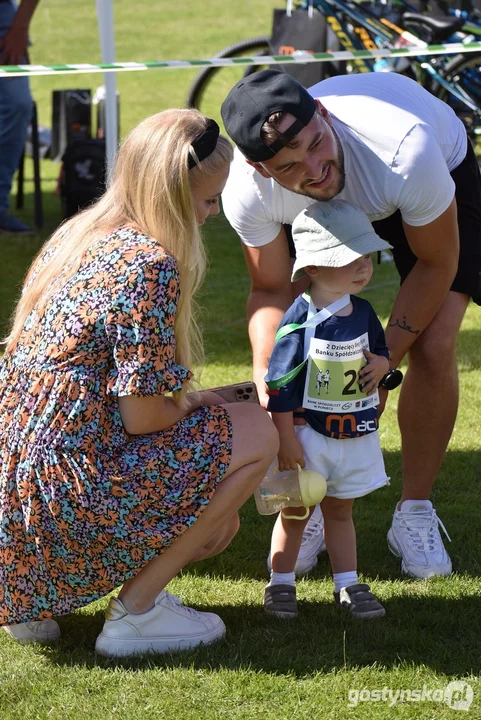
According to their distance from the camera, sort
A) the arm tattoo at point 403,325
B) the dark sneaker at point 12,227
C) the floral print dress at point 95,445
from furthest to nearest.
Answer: the dark sneaker at point 12,227 < the arm tattoo at point 403,325 < the floral print dress at point 95,445

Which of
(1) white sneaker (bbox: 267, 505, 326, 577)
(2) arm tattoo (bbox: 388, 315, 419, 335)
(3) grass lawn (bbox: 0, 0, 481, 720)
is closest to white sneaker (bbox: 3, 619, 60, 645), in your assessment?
(3) grass lawn (bbox: 0, 0, 481, 720)

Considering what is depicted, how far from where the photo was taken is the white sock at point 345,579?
9.27 ft

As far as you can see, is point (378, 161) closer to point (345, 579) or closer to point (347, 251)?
point (347, 251)

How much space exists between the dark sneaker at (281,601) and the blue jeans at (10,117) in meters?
4.79

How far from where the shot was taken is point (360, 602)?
278 centimetres

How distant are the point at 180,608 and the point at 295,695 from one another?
402 millimetres

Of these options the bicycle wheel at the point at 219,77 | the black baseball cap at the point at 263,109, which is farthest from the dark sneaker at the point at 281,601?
the bicycle wheel at the point at 219,77

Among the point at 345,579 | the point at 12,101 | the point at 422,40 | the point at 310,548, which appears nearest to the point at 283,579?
the point at 345,579

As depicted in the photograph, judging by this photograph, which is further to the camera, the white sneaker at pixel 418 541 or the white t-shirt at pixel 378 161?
the white sneaker at pixel 418 541

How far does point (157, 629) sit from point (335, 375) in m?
0.81

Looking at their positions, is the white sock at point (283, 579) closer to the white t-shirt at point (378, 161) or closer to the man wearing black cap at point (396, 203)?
the man wearing black cap at point (396, 203)

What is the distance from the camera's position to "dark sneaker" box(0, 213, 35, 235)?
7.10m

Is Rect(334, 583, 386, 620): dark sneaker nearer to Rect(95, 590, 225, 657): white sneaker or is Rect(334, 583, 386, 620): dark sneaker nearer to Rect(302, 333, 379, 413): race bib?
Rect(95, 590, 225, 657): white sneaker

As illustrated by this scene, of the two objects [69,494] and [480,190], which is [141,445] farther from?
[480,190]
